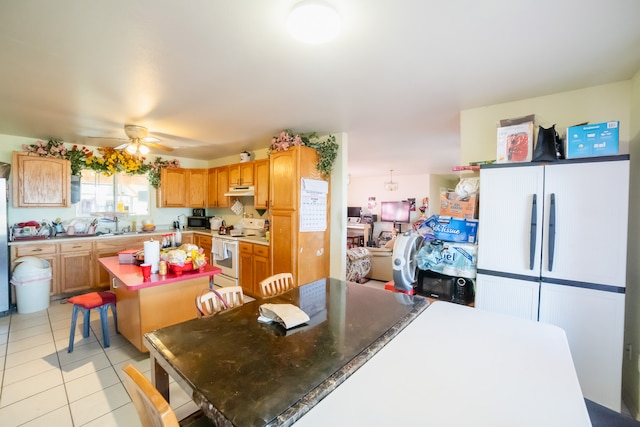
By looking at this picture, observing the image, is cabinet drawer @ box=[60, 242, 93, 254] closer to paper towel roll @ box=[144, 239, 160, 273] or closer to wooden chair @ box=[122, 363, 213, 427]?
paper towel roll @ box=[144, 239, 160, 273]

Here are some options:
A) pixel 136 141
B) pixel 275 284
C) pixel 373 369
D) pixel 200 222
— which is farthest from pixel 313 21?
pixel 200 222

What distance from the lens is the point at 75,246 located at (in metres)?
4.01

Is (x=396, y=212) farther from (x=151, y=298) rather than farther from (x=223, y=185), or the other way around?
(x=151, y=298)

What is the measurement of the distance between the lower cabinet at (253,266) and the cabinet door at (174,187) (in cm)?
202

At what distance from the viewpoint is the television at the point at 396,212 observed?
27.6ft

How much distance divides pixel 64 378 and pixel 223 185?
3.56 metres

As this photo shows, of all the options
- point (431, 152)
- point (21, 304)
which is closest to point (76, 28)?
point (21, 304)

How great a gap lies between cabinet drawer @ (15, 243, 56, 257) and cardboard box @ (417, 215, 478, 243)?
16.4ft

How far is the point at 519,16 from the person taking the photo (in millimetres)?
1403

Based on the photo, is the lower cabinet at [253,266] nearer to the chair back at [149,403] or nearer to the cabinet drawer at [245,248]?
the cabinet drawer at [245,248]

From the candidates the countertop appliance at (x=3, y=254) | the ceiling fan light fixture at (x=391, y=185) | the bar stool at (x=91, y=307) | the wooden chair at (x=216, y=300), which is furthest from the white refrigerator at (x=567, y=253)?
the ceiling fan light fixture at (x=391, y=185)

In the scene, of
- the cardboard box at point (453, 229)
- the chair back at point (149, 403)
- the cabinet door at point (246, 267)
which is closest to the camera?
the chair back at point (149, 403)

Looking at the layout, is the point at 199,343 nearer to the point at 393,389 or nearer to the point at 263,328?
the point at 263,328

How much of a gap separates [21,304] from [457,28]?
5.46 meters
